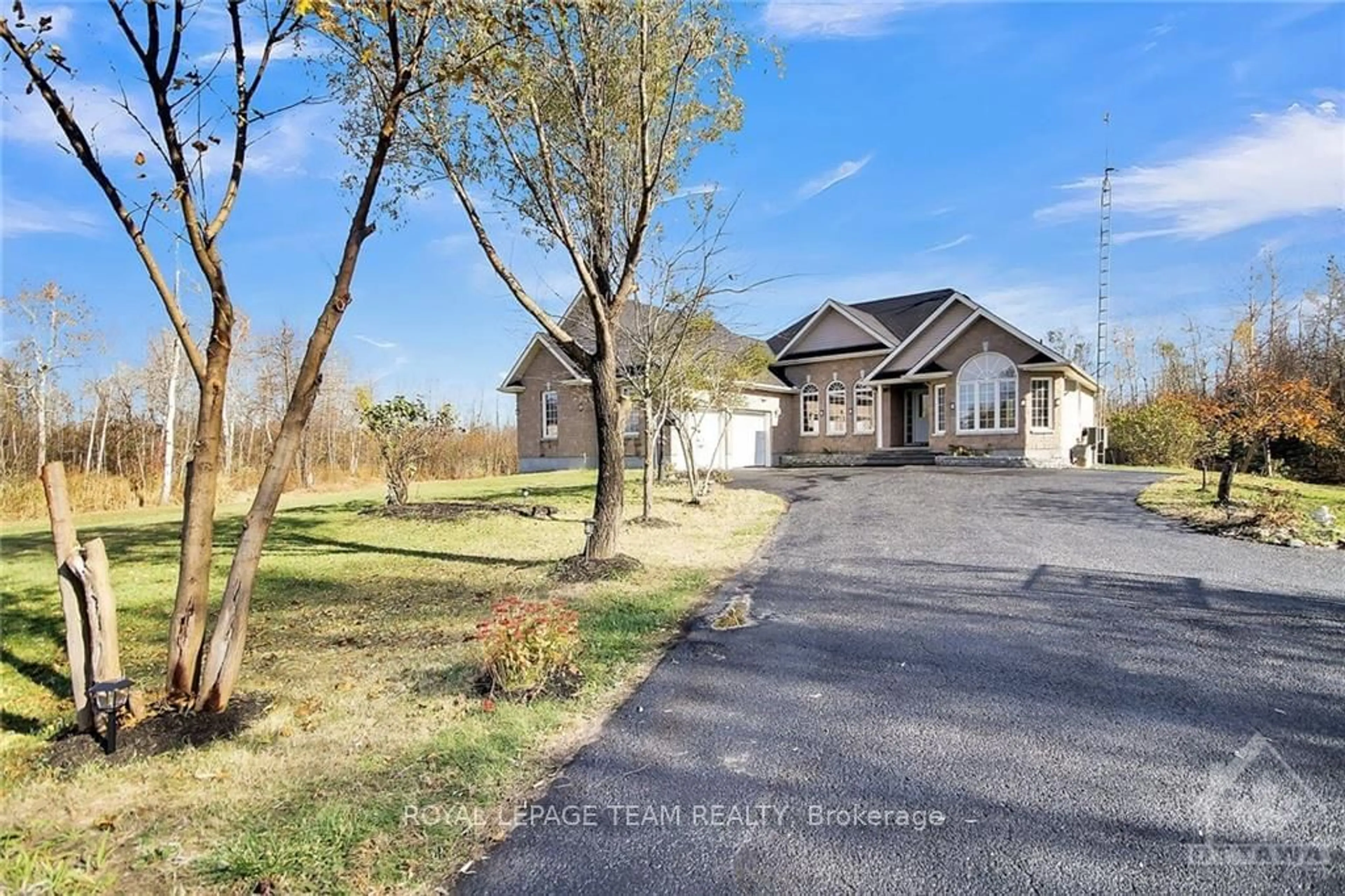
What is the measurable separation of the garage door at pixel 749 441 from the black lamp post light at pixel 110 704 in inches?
803

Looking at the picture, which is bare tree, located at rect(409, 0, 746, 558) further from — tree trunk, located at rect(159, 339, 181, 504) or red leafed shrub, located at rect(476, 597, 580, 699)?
tree trunk, located at rect(159, 339, 181, 504)

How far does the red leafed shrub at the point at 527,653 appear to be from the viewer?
4.52 m

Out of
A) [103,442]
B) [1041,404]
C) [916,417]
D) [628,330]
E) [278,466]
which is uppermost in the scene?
[628,330]

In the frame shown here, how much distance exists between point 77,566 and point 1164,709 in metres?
6.07

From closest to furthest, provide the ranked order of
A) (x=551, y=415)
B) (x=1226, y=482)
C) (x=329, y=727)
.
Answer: (x=329, y=727)
(x=1226, y=482)
(x=551, y=415)

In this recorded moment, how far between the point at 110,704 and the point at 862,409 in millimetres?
24401

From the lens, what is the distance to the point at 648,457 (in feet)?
39.8

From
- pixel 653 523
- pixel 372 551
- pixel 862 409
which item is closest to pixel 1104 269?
pixel 862 409

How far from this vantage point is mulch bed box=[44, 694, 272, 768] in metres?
3.62

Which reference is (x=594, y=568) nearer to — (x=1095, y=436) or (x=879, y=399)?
(x=879, y=399)

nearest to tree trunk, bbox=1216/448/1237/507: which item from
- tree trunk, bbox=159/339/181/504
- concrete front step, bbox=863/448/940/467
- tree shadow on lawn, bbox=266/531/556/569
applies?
concrete front step, bbox=863/448/940/467

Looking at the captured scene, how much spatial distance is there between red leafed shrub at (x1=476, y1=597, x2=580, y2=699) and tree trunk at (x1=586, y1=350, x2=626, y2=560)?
353 cm

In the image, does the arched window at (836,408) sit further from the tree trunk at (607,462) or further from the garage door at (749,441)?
the tree trunk at (607,462)

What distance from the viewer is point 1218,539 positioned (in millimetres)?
9875
